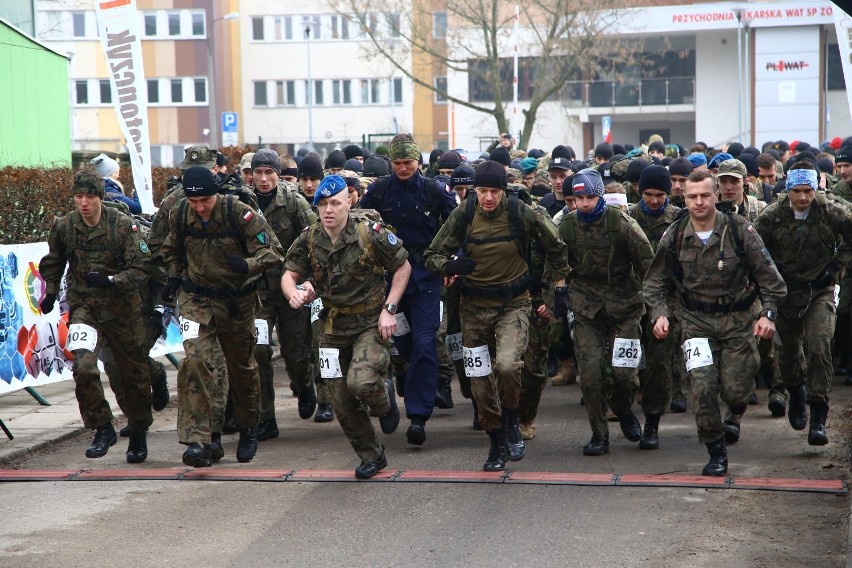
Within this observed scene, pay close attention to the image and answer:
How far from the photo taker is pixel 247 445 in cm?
892

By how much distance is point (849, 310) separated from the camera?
11.2 metres

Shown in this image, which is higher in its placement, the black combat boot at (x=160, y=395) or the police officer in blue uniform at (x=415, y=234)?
the police officer in blue uniform at (x=415, y=234)

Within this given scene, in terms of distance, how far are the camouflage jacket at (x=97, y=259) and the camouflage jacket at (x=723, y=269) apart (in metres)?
3.63

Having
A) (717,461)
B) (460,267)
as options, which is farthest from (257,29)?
(717,461)

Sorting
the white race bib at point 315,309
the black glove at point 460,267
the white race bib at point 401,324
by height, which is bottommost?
the white race bib at point 401,324

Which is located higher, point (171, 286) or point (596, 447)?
point (171, 286)

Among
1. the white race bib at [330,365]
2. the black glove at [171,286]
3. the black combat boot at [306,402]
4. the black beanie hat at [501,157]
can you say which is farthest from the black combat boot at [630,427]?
the black beanie hat at [501,157]

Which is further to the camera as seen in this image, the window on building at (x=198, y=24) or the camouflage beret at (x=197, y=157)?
the window on building at (x=198, y=24)

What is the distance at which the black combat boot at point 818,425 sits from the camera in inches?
342

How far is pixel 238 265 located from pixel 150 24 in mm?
60455

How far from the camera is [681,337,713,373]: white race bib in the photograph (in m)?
7.97

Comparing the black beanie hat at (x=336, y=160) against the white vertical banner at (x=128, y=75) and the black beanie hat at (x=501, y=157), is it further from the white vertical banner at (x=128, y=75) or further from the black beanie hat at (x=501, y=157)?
the white vertical banner at (x=128, y=75)

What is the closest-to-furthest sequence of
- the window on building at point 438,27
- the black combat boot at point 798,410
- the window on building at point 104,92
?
1. the black combat boot at point 798,410
2. the window on building at point 438,27
3. the window on building at point 104,92

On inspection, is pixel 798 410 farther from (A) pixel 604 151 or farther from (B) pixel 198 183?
(A) pixel 604 151
